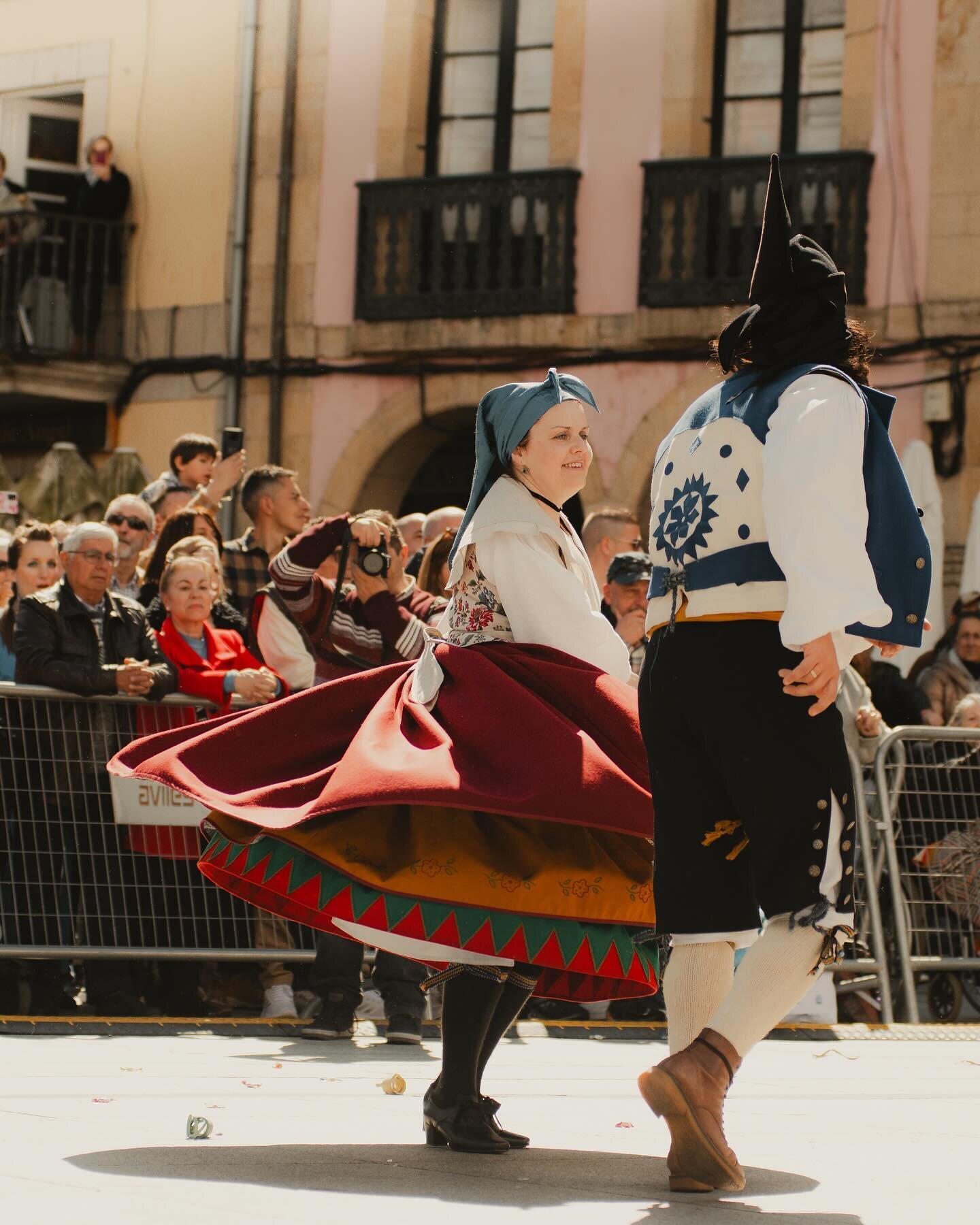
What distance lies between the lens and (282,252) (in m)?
19.5

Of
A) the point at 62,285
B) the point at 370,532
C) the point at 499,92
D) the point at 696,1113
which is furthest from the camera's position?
the point at 62,285

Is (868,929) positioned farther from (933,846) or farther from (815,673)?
(815,673)

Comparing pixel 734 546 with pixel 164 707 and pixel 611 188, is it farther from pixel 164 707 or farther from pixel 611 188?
pixel 611 188

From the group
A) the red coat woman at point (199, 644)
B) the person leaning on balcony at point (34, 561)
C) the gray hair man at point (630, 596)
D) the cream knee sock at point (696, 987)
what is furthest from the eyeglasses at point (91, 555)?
the cream knee sock at point (696, 987)

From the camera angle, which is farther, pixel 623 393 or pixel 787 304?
pixel 623 393

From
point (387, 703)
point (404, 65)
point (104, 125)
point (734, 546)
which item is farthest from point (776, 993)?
point (104, 125)

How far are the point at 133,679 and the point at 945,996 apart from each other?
3865 mm

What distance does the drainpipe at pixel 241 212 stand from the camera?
19.6 m

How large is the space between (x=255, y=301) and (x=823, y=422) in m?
15.5

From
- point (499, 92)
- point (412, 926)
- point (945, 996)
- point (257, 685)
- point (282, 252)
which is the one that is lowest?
point (945, 996)

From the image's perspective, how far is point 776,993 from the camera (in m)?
4.55

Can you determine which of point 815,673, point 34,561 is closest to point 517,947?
point 815,673

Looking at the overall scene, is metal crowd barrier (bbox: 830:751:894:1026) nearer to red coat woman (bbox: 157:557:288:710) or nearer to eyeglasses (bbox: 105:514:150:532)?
red coat woman (bbox: 157:557:288:710)

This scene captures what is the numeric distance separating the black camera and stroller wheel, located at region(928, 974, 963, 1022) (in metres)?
3.23
